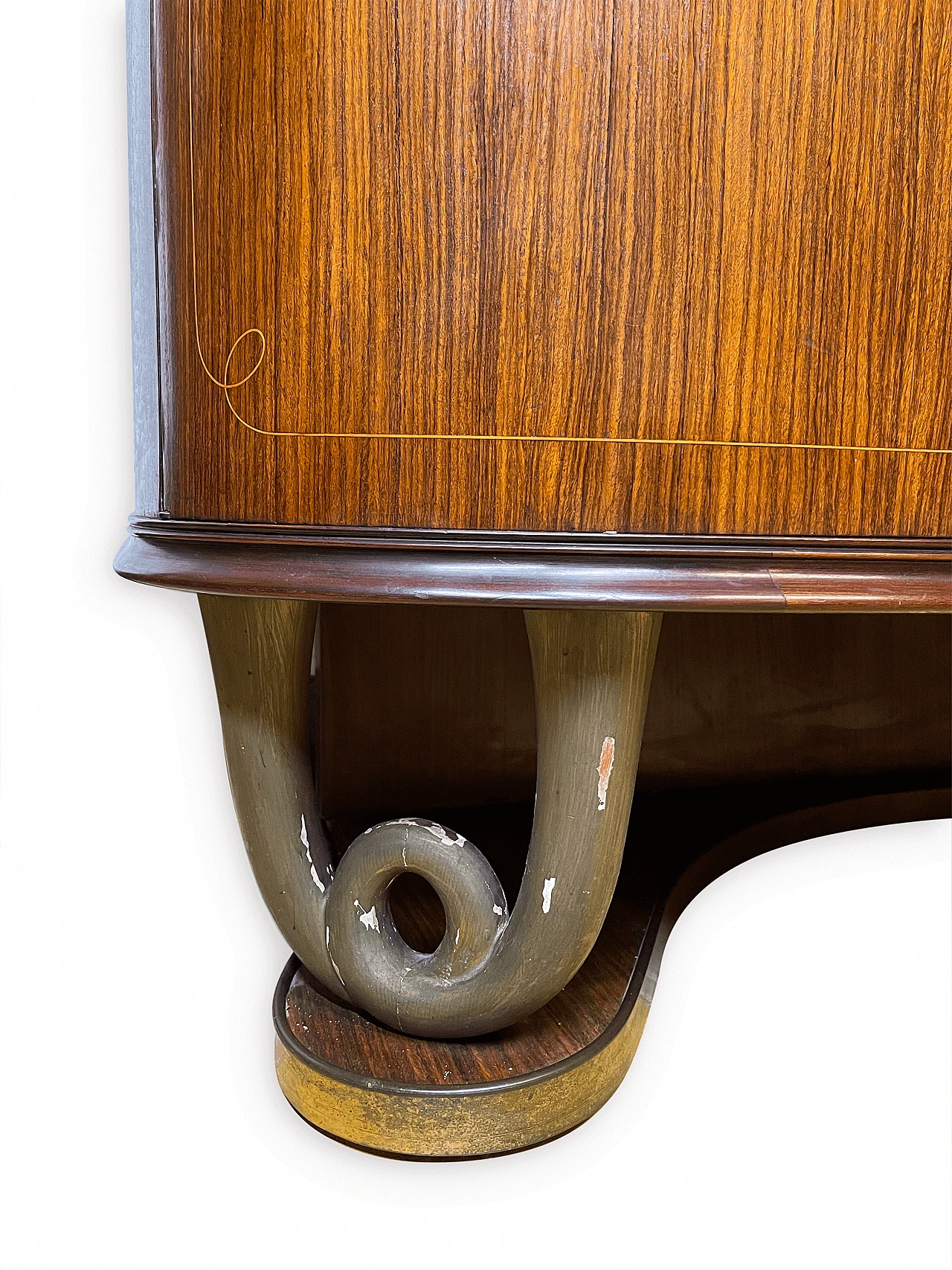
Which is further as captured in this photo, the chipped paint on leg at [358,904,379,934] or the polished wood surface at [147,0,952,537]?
the chipped paint on leg at [358,904,379,934]

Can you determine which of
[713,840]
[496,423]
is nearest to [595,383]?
[496,423]

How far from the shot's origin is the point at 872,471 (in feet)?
2.13

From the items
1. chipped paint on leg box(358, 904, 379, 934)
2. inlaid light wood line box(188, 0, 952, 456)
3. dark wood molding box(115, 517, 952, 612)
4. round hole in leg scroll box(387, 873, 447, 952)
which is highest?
inlaid light wood line box(188, 0, 952, 456)

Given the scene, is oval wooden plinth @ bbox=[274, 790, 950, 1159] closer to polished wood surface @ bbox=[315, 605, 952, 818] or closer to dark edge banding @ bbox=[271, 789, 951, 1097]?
dark edge banding @ bbox=[271, 789, 951, 1097]

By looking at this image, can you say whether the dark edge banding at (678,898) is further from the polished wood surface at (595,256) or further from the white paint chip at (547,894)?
the polished wood surface at (595,256)

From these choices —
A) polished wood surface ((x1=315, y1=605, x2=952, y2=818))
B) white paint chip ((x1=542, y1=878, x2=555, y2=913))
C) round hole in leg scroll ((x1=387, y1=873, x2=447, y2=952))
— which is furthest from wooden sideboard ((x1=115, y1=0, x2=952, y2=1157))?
polished wood surface ((x1=315, y1=605, x2=952, y2=818))

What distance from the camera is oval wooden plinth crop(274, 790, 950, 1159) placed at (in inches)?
29.5

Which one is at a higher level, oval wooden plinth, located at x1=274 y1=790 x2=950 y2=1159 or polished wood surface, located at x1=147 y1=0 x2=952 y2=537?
polished wood surface, located at x1=147 y1=0 x2=952 y2=537

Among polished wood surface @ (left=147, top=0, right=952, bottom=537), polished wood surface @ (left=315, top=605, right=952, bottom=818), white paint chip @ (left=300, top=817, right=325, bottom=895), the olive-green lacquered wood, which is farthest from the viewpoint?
polished wood surface @ (left=315, top=605, right=952, bottom=818)

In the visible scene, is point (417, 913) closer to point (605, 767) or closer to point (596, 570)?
point (605, 767)

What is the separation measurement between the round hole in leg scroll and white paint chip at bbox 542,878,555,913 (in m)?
0.14

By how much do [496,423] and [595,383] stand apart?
59 mm

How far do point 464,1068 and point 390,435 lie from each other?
1.41 feet

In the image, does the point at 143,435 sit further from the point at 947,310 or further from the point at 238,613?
the point at 947,310
